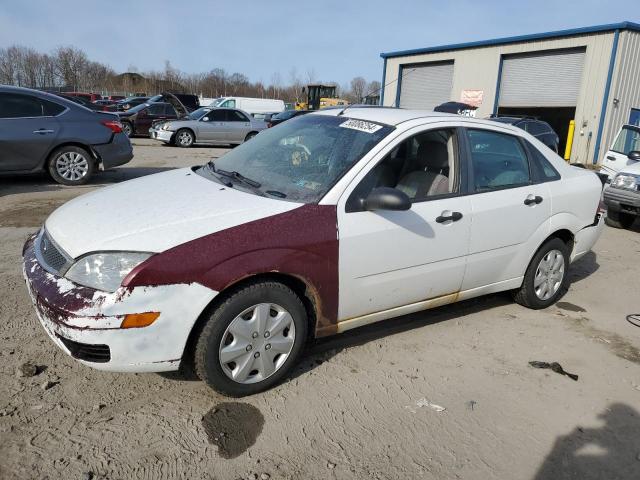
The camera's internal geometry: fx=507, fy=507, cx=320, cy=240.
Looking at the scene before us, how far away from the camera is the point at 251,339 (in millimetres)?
2861

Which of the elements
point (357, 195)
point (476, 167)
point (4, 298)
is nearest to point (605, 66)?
point (476, 167)

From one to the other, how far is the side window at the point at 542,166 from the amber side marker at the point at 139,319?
3266 millimetres

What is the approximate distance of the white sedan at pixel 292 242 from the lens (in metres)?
2.59

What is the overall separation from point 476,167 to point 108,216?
256 centimetres

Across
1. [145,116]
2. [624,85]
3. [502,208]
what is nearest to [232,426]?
[502,208]

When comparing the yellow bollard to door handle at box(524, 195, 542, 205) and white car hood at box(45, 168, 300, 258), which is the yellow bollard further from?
white car hood at box(45, 168, 300, 258)

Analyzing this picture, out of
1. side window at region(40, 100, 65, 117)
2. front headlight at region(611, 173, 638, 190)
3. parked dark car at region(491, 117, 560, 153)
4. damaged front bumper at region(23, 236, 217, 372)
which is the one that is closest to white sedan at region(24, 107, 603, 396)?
damaged front bumper at region(23, 236, 217, 372)

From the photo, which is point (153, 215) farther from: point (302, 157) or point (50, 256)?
point (302, 157)

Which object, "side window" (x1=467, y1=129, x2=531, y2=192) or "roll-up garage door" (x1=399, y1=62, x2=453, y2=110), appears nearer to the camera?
"side window" (x1=467, y1=129, x2=531, y2=192)

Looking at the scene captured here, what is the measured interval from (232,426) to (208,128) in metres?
15.9

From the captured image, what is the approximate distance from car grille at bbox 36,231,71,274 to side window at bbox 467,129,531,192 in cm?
277

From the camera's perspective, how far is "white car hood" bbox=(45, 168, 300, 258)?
265 cm

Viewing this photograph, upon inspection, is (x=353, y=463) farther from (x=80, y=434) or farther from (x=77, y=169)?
(x=77, y=169)

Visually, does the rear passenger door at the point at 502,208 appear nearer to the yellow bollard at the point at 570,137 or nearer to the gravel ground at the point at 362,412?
the gravel ground at the point at 362,412
